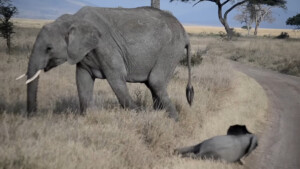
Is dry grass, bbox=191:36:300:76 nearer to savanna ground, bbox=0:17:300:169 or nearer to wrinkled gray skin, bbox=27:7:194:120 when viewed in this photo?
savanna ground, bbox=0:17:300:169

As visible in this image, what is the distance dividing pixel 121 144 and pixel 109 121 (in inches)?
31.2

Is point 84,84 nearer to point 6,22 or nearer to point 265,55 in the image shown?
point 6,22

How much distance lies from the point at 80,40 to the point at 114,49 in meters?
0.61

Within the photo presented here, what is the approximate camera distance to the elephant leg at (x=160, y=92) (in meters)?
6.52

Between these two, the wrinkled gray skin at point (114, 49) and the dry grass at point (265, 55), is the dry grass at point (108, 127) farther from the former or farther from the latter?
the dry grass at point (265, 55)

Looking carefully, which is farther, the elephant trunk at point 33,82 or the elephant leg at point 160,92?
the elephant leg at point 160,92

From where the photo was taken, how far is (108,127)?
5230 millimetres

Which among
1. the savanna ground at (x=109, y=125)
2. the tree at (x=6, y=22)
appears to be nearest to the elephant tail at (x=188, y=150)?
the savanna ground at (x=109, y=125)

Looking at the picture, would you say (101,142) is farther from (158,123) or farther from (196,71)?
(196,71)

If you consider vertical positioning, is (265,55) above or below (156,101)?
above

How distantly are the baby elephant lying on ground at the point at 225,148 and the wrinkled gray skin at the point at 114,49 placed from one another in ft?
4.15

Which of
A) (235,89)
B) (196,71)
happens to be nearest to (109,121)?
(235,89)

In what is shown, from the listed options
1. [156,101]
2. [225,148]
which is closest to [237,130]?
→ [225,148]

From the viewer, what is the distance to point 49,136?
14.4ft
